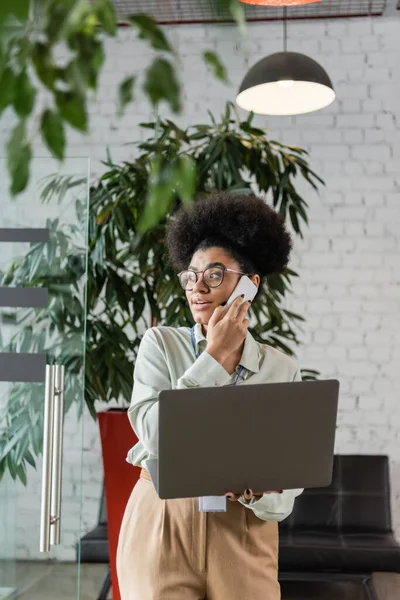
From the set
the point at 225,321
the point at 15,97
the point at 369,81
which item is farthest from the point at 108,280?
the point at 15,97

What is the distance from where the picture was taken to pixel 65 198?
2459 mm

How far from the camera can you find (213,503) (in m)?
1.70

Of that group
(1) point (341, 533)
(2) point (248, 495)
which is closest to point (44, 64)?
(2) point (248, 495)

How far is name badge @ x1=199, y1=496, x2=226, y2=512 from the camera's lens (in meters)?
1.70

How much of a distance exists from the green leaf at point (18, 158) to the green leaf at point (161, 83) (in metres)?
0.08

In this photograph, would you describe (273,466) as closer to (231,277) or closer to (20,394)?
(231,277)

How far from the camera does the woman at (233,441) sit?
5.74 ft

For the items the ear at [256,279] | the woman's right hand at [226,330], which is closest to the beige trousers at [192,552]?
the woman's right hand at [226,330]

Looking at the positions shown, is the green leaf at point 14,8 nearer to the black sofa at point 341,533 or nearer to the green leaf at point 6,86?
the green leaf at point 6,86

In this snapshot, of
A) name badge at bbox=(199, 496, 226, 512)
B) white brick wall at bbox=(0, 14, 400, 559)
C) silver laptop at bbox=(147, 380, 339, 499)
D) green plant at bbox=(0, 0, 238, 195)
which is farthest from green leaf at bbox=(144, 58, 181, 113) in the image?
white brick wall at bbox=(0, 14, 400, 559)

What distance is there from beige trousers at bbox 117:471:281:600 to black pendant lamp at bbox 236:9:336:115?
1.79 metres

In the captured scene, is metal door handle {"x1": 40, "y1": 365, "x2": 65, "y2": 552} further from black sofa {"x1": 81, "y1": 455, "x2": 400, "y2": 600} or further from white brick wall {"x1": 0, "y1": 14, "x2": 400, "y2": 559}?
white brick wall {"x1": 0, "y1": 14, "x2": 400, "y2": 559}

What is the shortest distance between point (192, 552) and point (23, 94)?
4.72 ft

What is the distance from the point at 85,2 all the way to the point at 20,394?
2.01 m
